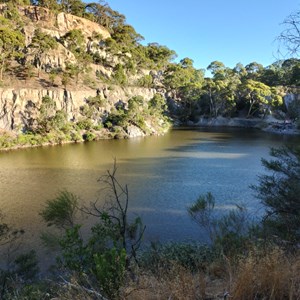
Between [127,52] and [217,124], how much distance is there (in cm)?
2582

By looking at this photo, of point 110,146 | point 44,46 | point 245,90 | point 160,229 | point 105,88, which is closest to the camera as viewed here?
point 160,229

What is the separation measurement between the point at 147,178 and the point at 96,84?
124 ft

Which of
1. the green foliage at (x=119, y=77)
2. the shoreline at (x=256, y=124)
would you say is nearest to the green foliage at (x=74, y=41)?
the green foliage at (x=119, y=77)

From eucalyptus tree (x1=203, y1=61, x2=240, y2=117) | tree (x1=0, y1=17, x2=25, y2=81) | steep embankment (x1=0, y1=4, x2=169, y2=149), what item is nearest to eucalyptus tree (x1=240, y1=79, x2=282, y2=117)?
eucalyptus tree (x1=203, y1=61, x2=240, y2=117)

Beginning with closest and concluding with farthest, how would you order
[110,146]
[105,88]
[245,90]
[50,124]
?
[110,146]
[50,124]
[105,88]
[245,90]

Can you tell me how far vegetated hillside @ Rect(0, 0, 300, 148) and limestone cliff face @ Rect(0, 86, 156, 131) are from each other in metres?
0.13

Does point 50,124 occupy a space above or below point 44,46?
below

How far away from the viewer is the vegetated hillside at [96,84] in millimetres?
42531

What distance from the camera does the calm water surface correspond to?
14.1m

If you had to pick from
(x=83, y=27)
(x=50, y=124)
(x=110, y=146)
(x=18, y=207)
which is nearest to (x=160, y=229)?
(x=18, y=207)

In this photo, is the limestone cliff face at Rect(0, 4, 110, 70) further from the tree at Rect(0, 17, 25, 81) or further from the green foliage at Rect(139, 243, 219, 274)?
the green foliage at Rect(139, 243, 219, 274)

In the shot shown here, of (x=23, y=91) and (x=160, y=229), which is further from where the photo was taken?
(x=23, y=91)

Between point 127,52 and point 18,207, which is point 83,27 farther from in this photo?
point 18,207

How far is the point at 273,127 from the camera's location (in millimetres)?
55094
